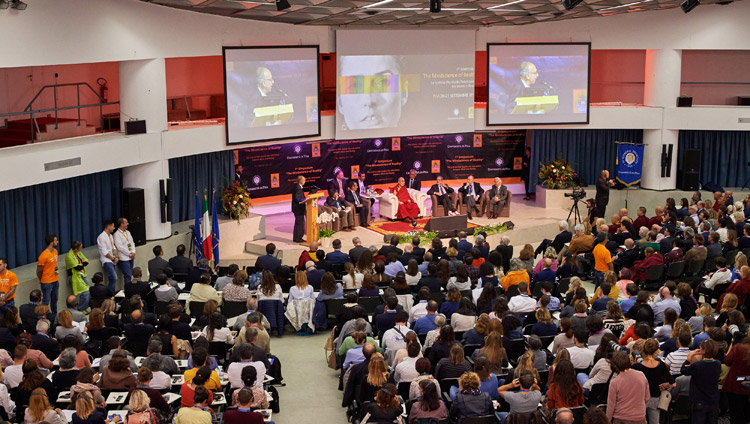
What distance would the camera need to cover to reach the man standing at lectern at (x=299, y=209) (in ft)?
62.3

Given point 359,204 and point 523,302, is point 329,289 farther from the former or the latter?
point 359,204

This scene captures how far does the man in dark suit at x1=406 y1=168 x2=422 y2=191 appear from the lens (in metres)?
22.1

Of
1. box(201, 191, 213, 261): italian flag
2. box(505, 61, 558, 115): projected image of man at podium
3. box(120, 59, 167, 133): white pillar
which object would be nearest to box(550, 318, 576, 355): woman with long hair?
box(201, 191, 213, 261): italian flag

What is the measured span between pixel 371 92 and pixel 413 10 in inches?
137

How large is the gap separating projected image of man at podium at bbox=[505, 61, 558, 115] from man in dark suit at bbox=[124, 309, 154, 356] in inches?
518

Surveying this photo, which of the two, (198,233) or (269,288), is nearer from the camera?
(269,288)

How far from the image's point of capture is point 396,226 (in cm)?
2066

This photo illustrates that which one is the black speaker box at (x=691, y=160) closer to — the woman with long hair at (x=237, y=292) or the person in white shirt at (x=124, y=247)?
the woman with long hair at (x=237, y=292)

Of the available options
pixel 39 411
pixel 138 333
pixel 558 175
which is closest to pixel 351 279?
pixel 138 333

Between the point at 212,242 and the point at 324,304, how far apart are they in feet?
15.4

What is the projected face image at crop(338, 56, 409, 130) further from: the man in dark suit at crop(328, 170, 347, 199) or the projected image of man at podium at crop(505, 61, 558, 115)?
the projected image of man at podium at crop(505, 61, 558, 115)

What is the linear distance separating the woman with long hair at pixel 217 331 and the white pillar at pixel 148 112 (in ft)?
22.5

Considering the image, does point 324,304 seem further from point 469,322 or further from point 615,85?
point 615,85

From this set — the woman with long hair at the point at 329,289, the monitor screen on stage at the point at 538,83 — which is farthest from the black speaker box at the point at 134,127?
the monitor screen on stage at the point at 538,83
